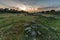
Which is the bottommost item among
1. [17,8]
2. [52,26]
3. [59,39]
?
[59,39]

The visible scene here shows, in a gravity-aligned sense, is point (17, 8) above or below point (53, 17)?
above

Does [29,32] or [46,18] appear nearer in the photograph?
[29,32]

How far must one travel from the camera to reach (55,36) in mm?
2338

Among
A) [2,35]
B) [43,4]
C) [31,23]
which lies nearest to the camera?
[2,35]

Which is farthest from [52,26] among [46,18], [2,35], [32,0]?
A: [2,35]

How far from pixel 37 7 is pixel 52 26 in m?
0.42

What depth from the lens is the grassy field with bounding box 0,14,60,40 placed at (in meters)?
2.24

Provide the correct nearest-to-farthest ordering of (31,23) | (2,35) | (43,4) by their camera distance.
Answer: (2,35), (31,23), (43,4)

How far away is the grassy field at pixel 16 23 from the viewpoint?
7.36 ft

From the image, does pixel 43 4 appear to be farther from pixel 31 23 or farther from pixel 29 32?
pixel 29 32

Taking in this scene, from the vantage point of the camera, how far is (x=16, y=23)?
7.72 ft

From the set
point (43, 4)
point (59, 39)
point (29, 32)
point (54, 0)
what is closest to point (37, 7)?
point (43, 4)

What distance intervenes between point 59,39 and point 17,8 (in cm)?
88

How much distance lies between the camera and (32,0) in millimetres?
2510
